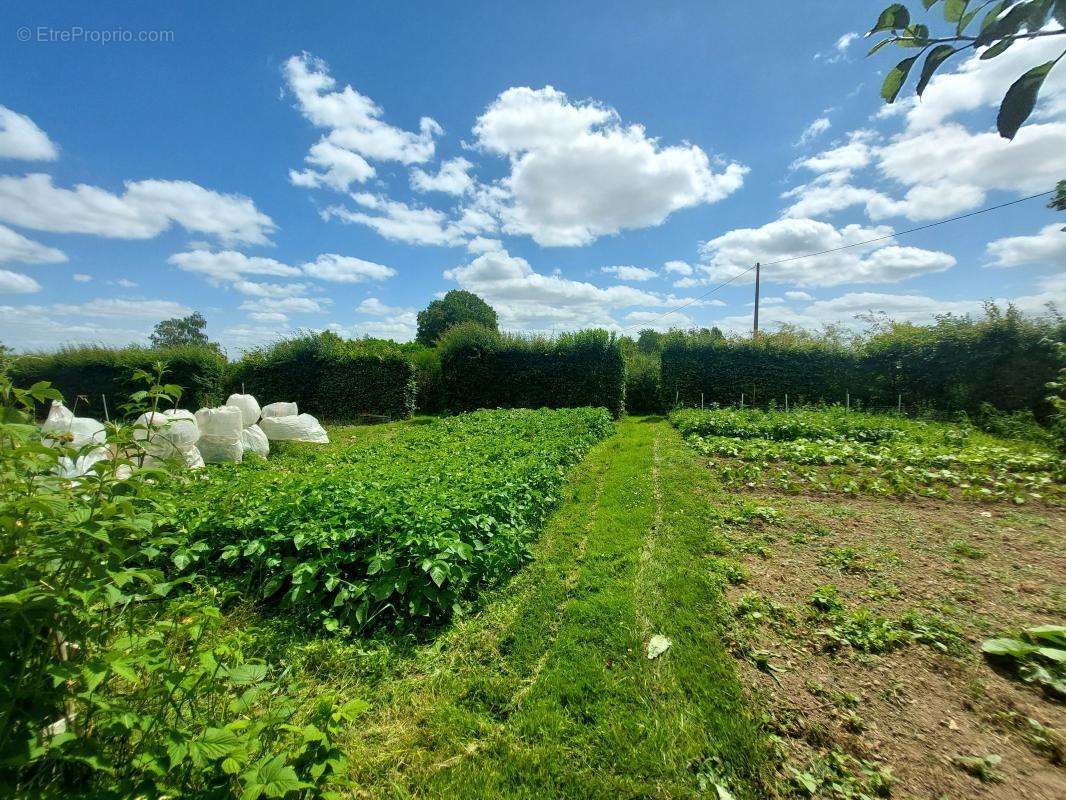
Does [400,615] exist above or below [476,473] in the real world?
below

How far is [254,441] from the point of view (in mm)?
9094

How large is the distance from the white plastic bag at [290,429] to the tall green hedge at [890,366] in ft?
45.7

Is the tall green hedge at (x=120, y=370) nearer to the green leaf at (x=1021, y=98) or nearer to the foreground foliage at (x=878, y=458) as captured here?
the foreground foliage at (x=878, y=458)

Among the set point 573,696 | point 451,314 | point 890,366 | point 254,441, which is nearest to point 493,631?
point 573,696

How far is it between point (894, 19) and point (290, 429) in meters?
12.2

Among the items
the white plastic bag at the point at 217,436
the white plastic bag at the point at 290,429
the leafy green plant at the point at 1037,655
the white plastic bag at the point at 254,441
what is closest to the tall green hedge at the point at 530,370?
the white plastic bag at the point at 290,429

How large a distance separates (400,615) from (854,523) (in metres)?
5.42

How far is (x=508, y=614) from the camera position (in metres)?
3.57

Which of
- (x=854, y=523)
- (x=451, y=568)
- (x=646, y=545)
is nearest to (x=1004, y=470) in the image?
(x=854, y=523)

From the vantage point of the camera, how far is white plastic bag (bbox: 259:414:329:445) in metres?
10.4

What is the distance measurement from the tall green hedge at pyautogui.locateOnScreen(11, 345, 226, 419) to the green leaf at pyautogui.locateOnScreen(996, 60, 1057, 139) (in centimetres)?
2015

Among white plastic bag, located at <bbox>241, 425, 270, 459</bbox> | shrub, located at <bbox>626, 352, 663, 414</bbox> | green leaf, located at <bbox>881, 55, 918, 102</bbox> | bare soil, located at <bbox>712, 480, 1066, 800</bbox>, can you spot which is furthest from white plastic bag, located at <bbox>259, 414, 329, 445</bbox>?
shrub, located at <bbox>626, 352, 663, 414</bbox>

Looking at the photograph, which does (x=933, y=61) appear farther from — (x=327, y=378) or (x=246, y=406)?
(x=327, y=378)

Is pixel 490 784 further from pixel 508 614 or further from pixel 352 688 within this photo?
pixel 508 614
